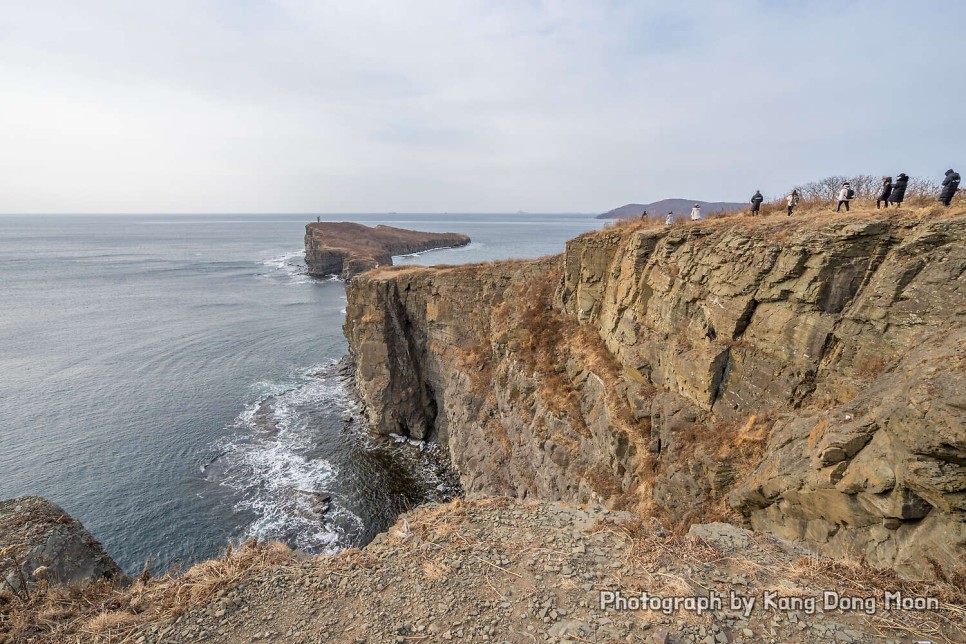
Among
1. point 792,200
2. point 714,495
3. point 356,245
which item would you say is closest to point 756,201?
point 792,200

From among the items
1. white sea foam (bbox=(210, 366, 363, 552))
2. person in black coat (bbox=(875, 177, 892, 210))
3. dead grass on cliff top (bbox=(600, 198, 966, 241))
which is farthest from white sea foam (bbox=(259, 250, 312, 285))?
person in black coat (bbox=(875, 177, 892, 210))

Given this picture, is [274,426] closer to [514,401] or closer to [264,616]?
[514,401]

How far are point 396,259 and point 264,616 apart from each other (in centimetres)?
12431

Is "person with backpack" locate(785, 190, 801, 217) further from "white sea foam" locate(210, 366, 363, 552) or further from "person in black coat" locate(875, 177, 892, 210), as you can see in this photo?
"white sea foam" locate(210, 366, 363, 552)

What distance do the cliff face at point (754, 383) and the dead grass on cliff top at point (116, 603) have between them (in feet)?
43.2

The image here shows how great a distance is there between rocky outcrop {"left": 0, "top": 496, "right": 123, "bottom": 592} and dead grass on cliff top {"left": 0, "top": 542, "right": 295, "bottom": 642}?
277 cm

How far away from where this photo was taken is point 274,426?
32969 millimetres

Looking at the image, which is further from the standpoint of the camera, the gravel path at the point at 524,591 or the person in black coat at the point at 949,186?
the person in black coat at the point at 949,186

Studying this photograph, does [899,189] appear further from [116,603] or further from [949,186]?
[116,603]

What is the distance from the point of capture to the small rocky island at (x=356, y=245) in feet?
324

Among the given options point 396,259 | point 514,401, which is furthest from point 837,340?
point 396,259

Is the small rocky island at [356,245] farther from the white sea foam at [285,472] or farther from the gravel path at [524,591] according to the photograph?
the gravel path at [524,591]

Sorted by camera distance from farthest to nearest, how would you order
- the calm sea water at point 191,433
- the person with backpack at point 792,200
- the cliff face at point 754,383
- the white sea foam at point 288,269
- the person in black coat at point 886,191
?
the white sea foam at point 288,269
the calm sea water at point 191,433
the person with backpack at point 792,200
the person in black coat at point 886,191
the cliff face at point 754,383

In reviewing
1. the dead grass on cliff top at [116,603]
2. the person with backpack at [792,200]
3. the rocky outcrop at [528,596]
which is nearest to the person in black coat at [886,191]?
the person with backpack at [792,200]
